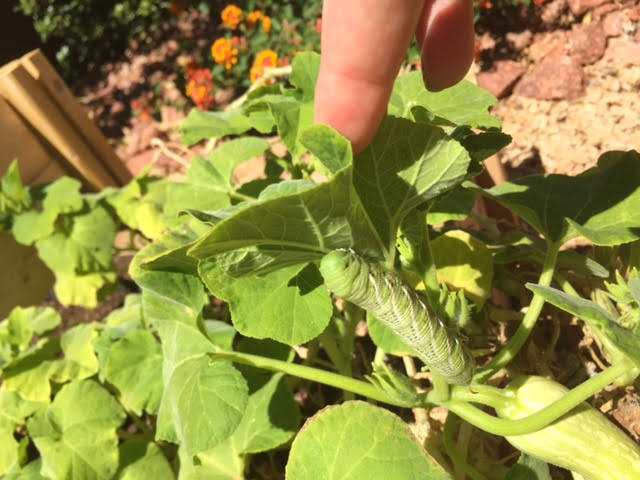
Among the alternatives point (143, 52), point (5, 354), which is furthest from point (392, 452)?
point (143, 52)

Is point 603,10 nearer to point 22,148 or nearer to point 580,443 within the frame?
point 580,443

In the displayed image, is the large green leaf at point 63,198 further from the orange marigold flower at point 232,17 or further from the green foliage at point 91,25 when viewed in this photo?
the green foliage at point 91,25

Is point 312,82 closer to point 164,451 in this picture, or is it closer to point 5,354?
point 164,451

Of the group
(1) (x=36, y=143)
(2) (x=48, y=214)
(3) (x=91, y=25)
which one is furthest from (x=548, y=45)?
(3) (x=91, y=25)

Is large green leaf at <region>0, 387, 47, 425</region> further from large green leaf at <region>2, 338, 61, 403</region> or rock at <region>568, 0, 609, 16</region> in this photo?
rock at <region>568, 0, 609, 16</region>

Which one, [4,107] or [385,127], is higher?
[4,107]
